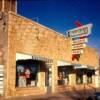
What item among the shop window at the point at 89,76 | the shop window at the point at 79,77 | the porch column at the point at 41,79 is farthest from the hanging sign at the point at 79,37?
the shop window at the point at 89,76

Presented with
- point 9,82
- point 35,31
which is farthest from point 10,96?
point 35,31

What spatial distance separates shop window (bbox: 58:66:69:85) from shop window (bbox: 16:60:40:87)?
18.4 feet

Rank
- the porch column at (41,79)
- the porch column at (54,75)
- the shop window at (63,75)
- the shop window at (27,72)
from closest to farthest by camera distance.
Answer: the shop window at (27,72) < the porch column at (41,79) < the porch column at (54,75) < the shop window at (63,75)

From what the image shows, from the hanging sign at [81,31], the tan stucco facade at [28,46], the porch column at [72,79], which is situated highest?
the hanging sign at [81,31]

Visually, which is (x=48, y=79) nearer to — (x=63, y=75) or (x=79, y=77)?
(x=63, y=75)

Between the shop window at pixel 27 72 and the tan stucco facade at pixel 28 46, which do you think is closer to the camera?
the tan stucco facade at pixel 28 46

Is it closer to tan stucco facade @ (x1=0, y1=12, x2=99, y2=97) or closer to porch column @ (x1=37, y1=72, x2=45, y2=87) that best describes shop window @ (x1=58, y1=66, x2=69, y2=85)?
tan stucco facade @ (x1=0, y1=12, x2=99, y2=97)

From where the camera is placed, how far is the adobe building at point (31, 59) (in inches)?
891

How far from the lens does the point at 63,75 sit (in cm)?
3356

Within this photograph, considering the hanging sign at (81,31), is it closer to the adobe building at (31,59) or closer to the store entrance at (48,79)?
the adobe building at (31,59)

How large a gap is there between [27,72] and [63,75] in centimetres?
860

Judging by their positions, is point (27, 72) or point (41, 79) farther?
point (41, 79)

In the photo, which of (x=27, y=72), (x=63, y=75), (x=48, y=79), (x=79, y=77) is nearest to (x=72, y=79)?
(x=63, y=75)

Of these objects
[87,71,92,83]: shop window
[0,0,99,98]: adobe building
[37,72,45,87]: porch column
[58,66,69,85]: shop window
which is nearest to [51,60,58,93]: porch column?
[0,0,99,98]: adobe building
